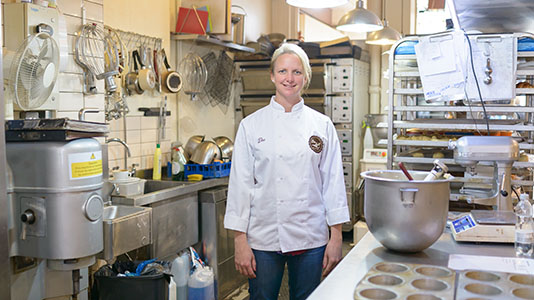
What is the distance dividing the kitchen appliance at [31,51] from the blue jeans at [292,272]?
141cm

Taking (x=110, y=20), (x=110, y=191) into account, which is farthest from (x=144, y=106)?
(x=110, y=191)

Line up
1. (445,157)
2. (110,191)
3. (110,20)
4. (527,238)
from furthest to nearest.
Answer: (110,20)
(110,191)
(445,157)
(527,238)

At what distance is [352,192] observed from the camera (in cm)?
603

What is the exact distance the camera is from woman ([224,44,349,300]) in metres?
2.32

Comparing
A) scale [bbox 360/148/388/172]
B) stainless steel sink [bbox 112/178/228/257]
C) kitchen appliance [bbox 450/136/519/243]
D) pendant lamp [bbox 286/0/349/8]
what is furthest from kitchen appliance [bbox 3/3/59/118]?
scale [bbox 360/148/388/172]

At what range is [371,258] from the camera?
1755mm

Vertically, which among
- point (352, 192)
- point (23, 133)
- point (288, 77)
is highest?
point (288, 77)

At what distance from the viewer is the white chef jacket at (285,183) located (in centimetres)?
233

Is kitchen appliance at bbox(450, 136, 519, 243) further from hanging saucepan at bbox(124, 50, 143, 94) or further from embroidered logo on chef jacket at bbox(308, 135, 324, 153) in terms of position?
hanging saucepan at bbox(124, 50, 143, 94)

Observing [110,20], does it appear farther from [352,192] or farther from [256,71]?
[352,192]

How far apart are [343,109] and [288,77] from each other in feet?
12.5

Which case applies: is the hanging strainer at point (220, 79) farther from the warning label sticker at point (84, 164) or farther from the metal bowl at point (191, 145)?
the warning label sticker at point (84, 164)

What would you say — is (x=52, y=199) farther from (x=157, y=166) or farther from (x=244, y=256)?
(x=157, y=166)

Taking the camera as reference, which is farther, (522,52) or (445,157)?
(445,157)
